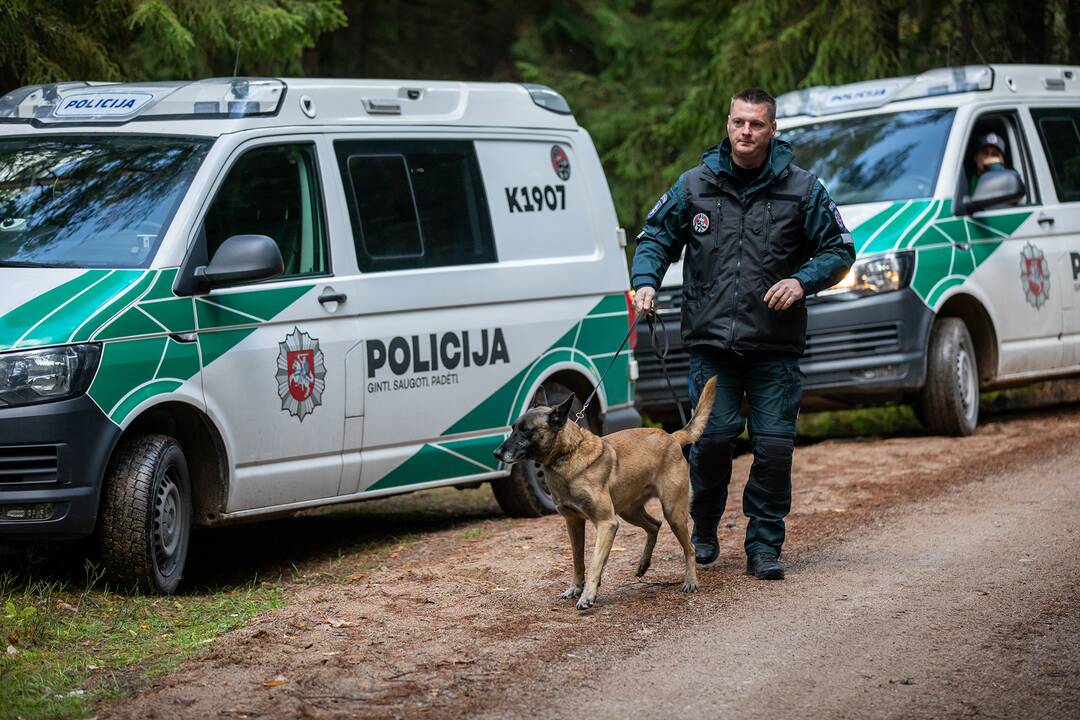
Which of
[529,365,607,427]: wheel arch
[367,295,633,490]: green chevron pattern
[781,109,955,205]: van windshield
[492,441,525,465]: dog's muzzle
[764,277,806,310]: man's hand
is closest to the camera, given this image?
[492,441,525,465]: dog's muzzle

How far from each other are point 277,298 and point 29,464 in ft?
5.00

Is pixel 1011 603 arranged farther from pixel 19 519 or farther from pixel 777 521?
pixel 19 519

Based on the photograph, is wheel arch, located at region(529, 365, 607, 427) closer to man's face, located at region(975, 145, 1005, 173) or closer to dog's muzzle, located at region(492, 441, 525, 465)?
dog's muzzle, located at region(492, 441, 525, 465)

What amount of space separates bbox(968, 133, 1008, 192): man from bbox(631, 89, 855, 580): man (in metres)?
5.00

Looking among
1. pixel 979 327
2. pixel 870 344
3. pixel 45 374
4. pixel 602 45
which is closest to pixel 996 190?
pixel 979 327

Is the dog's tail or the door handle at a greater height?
the door handle

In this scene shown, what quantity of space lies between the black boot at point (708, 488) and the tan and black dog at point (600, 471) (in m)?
0.14

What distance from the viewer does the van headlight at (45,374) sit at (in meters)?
6.21

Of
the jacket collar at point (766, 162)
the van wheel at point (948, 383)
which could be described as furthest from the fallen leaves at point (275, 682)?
the van wheel at point (948, 383)

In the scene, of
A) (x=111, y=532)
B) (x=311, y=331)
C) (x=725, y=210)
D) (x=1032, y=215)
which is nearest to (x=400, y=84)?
(x=311, y=331)

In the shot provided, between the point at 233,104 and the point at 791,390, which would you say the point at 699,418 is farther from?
the point at 233,104

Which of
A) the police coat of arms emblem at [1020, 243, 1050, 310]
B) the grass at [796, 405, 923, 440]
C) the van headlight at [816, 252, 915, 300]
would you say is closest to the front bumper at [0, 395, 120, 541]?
the van headlight at [816, 252, 915, 300]

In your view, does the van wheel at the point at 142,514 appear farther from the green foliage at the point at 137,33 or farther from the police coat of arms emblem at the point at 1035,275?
the police coat of arms emblem at the point at 1035,275

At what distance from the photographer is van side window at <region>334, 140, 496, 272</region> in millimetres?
7949
